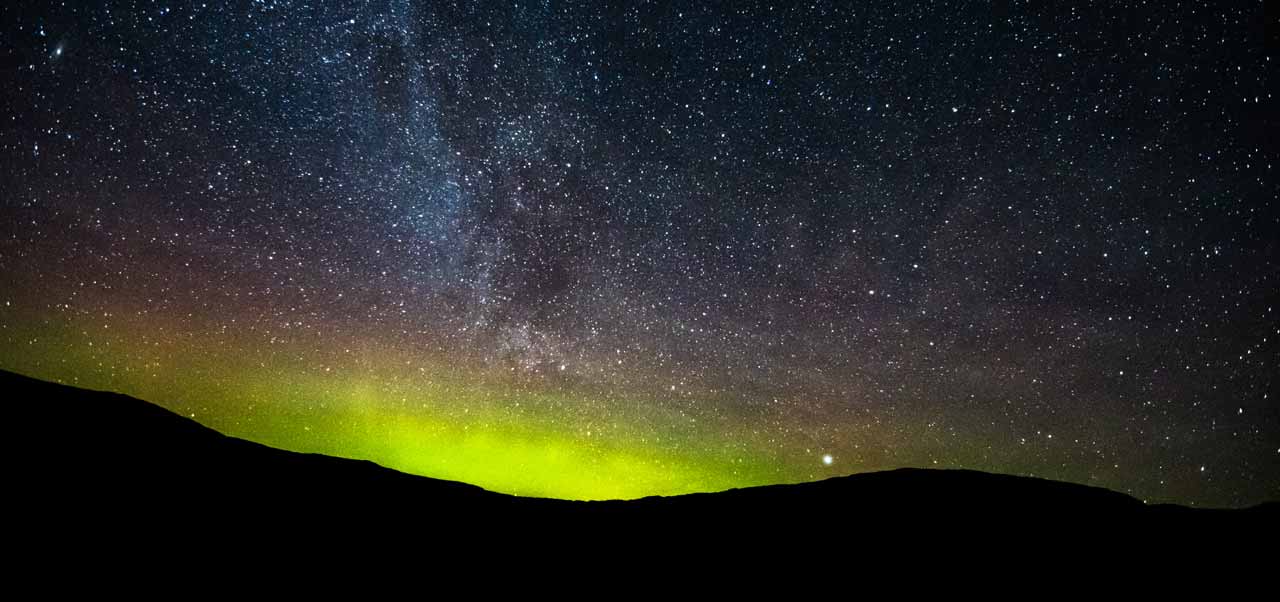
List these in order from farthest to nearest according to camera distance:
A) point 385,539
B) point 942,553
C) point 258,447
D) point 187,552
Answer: point 258,447 → point 385,539 → point 942,553 → point 187,552

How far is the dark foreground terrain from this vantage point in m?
7.03

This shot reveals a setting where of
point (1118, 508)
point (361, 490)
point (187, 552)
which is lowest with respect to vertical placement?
point (187, 552)

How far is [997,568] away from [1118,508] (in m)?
2.96

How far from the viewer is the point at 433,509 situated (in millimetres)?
8906

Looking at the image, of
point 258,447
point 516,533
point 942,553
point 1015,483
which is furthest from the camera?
point 258,447

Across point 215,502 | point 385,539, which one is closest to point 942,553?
point 385,539

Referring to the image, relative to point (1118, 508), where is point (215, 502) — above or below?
below

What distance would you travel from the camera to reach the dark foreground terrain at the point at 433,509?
7031 millimetres

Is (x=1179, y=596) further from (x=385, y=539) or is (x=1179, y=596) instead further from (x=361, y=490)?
(x=361, y=490)

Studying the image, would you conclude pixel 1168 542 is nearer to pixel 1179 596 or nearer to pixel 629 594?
pixel 1179 596

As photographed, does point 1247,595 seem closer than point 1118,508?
Yes

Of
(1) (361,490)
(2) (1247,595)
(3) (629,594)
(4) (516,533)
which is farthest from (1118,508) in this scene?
(1) (361,490)

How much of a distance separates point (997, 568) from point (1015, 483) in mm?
3203

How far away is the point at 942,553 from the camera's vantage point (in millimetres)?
7117
